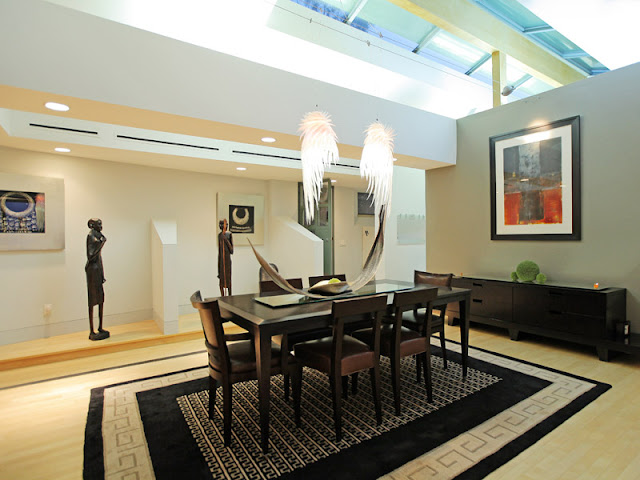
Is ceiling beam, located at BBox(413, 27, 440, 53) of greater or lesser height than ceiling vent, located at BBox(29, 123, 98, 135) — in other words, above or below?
above

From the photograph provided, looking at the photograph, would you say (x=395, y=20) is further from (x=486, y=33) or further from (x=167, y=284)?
(x=167, y=284)

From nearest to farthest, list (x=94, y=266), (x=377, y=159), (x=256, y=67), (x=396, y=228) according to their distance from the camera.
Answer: (x=377, y=159), (x=256, y=67), (x=94, y=266), (x=396, y=228)

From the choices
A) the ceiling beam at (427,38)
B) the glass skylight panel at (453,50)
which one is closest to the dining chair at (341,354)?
the ceiling beam at (427,38)

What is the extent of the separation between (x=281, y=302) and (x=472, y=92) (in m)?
5.76

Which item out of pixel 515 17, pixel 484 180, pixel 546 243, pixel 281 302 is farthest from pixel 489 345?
pixel 515 17

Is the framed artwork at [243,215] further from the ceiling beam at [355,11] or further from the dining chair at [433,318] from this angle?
the dining chair at [433,318]

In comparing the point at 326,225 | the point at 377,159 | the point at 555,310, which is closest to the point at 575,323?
the point at 555,310

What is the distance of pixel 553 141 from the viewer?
4.02 m

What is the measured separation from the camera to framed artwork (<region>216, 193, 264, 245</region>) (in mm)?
6012

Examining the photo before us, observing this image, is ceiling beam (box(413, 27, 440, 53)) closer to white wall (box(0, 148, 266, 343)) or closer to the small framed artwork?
white wall (box(0, 148, 266, 343))

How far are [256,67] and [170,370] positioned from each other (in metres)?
2.98

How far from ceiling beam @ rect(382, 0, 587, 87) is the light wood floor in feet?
12.3

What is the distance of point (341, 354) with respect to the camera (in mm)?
2225

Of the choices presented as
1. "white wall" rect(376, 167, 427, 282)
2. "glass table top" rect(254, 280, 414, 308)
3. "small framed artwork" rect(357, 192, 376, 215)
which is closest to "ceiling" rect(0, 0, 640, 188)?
"white wall" rect(376, 167, 427, 282)
